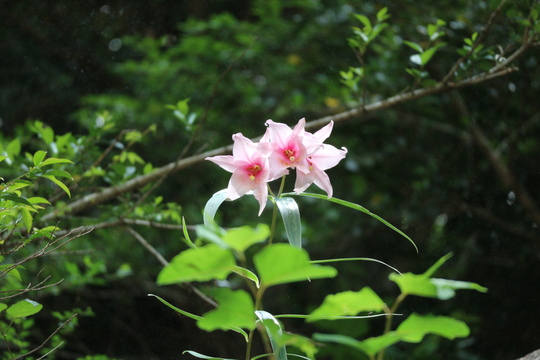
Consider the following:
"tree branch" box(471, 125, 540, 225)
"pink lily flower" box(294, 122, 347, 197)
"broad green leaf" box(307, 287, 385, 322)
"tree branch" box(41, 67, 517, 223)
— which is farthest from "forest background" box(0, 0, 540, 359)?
"broad green leaf" box(307, 287, 385, 322)

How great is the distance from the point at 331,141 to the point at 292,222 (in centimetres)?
190

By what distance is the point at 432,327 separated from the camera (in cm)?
28

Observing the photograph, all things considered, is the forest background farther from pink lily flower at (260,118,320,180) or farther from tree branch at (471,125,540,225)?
pink lily flower at (260,118,320,180)

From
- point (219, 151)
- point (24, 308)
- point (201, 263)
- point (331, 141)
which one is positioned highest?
point (201, 263)

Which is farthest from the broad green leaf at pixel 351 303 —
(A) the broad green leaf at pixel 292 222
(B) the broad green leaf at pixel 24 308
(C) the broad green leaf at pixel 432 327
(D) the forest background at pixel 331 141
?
(D) the forest background at pixel 331 141

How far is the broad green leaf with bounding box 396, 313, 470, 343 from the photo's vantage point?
0.27 meters

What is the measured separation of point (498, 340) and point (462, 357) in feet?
0.57

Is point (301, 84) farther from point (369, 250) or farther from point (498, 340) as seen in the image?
point (498, 340)

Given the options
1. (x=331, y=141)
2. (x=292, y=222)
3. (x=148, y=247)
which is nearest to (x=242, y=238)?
(x=292, y=222)

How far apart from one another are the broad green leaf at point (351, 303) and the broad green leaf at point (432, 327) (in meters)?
0.02

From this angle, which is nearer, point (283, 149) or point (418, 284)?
point (418, 284)

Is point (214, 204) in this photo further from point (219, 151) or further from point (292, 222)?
point (219, 151)

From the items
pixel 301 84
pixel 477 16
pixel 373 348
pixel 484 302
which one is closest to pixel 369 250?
pixel 484 302

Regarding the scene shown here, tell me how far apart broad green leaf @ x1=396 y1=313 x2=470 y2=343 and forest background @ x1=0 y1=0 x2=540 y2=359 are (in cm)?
157
